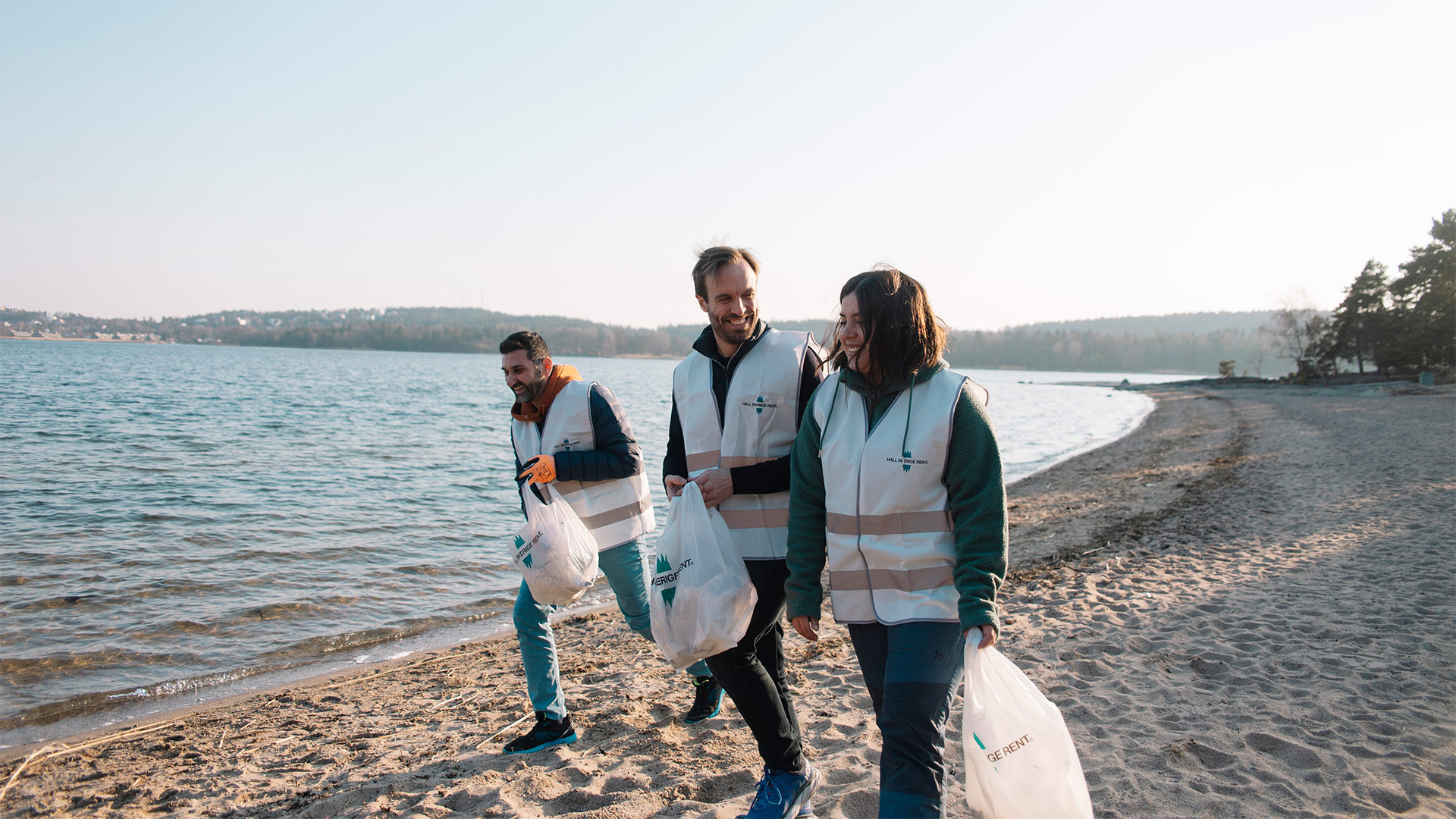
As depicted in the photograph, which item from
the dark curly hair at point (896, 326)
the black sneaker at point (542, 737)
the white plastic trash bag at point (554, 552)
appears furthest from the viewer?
the black sneaker at point (542, 737)

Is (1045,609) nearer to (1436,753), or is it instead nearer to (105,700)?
(1436,753)

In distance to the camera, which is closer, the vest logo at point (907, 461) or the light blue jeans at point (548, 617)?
the vest logo at point (907, 461)

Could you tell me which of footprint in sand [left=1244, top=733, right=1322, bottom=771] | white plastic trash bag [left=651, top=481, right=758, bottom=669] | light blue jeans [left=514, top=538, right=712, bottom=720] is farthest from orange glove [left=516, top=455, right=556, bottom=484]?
footprint in sand [left=1244, top=733, right=1322, bottom=771]

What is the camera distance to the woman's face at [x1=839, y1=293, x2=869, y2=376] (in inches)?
93.7

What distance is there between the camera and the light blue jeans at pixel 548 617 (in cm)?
383

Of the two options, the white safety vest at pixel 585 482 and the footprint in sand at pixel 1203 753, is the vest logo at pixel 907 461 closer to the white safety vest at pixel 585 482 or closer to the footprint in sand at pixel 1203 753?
the white safety vest at pixel 585 482

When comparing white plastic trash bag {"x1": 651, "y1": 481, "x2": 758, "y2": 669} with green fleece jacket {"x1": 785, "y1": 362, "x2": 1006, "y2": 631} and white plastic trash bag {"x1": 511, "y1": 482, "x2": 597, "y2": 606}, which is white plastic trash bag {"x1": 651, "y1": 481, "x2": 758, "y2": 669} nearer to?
green fleece jacket {"x1": 785, "y1": 362, "x2": 1006, "y2": 631}

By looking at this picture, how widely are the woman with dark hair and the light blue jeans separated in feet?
5.13

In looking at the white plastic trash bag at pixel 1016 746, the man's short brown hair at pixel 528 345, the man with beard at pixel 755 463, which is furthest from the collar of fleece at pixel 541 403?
the white plastic trash bag at pixel 1016 746

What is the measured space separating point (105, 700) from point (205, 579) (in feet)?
10.5

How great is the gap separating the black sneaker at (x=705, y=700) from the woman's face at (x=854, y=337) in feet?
8.38

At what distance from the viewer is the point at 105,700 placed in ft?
18.6

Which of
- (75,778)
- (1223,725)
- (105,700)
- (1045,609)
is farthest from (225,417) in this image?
(1223,725)

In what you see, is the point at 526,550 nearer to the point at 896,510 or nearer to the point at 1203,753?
the point at 896,510
